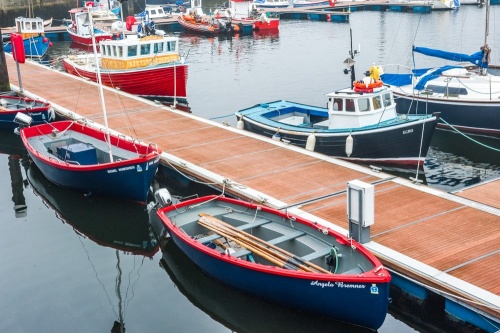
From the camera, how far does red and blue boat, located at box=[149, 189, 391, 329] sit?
442 inches

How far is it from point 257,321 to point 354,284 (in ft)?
8.19

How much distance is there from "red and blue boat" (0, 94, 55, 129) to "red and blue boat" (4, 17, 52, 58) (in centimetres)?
2095

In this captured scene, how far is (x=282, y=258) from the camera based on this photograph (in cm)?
1248

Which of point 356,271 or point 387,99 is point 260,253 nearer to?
point 356,271

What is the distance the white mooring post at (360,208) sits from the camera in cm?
1236

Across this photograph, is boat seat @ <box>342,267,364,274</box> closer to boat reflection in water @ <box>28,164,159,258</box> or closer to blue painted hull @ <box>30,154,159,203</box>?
boat reflection in water @ <box>28,164,159,258</box>

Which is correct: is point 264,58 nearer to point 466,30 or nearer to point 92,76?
point 92,76

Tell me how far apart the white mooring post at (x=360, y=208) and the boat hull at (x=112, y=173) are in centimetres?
668

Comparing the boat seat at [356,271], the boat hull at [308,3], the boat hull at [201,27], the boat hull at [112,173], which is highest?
the boat hull at [308,3]

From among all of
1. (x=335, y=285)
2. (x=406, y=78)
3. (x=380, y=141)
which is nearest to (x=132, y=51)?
(x=406, y=78)

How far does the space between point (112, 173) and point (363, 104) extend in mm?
8354

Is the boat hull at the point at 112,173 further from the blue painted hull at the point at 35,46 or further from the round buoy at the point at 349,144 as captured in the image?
the blue painted hull at the point at 35,46

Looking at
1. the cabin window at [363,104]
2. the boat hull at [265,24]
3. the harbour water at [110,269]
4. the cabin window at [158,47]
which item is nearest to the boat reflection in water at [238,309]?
the harbour water at [110,269]

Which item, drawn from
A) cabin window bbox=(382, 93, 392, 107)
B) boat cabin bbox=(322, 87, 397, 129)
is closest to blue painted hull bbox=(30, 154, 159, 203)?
boat cabin bbox=(322, 87, 397, 129)
